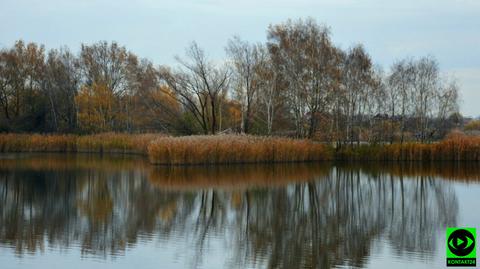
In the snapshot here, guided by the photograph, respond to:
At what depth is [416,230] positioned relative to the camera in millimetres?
13430

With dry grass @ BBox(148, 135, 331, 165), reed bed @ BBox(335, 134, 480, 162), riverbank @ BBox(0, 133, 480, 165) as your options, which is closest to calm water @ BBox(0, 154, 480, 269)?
dry grass @ BBox(148, 135, 331, 165)

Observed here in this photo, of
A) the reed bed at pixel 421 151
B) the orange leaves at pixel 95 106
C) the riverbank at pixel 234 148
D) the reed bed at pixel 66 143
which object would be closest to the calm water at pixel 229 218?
the riverbank at pixel 234 148

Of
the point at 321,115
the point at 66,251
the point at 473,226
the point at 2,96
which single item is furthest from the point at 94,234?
the point at 2,96

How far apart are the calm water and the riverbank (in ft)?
12.3

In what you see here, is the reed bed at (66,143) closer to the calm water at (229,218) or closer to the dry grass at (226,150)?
the dry grass at (226,150)

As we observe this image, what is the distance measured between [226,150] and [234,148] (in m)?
0.47

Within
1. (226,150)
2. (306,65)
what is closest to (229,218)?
(226,150)

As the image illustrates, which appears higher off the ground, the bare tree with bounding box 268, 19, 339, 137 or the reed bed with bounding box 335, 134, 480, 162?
the bare tree with bounding box 268, 19, 339, 137

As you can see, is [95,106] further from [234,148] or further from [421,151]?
[421,151]

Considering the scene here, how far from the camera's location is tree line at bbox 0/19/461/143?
36.2 metres

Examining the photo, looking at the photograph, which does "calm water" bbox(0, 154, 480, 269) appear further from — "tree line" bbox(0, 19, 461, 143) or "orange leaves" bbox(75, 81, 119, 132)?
"orange leaves" bbox(75, 81, 119, 132)

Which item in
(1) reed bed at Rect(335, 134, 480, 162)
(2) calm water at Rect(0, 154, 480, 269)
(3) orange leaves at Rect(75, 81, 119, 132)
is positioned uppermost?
(3) orange leaves at Rect(75, 81, 119, 132)

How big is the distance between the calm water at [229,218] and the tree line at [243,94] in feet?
35.8

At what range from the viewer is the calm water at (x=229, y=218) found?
10500mm
